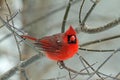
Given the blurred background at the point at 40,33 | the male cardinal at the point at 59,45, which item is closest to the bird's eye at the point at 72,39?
the male cardinal at the point at 59,45

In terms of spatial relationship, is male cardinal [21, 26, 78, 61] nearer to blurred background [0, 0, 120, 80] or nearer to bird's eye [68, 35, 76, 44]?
bird's eye [68, 35, 76, 44]

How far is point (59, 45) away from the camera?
2.88m

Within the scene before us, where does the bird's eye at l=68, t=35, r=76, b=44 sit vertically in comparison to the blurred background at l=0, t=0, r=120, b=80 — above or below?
below

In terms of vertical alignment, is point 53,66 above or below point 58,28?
below

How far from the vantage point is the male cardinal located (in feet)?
9.02

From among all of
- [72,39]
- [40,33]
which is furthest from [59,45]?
[40,33]

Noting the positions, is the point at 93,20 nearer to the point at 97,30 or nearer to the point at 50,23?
the point at 50,23

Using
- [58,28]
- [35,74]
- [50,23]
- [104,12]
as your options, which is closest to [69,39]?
[35,74]

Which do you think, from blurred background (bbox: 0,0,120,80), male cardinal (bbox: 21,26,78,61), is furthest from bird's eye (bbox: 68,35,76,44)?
blurred background (bbox: 0,0,120,80)

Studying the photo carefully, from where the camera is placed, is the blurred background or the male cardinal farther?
the blurred background

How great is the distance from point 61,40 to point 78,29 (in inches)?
5.2

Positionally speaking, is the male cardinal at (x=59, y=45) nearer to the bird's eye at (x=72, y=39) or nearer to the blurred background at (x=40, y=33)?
the bird's eye at (x=72, y=39)

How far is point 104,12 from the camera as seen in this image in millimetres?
6625

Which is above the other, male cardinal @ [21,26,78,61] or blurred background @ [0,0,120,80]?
blurred background @ [0,0,120,80]
